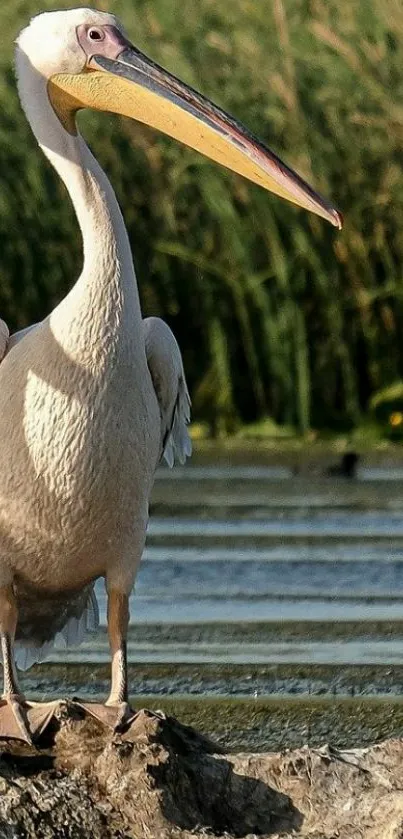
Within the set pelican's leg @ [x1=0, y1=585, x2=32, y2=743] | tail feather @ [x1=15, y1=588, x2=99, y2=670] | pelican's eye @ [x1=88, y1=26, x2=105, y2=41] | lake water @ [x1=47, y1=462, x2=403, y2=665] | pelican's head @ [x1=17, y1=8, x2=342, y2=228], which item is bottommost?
lake water @ [x1=47, y1=462, x2=403, y2=665]

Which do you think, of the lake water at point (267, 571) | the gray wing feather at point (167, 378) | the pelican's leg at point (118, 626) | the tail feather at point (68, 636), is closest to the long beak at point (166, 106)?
the gray wing feather at point (167, 378)

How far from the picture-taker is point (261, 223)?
1165 centimetres

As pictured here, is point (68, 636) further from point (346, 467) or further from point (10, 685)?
point (346, 467)

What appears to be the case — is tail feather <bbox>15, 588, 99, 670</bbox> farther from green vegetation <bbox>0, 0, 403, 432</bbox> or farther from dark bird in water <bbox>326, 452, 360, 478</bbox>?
green vegetation <bbox>0, 0, 403, 432</bbox>

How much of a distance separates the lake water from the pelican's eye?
79.5 inches

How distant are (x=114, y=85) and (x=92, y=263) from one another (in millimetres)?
595

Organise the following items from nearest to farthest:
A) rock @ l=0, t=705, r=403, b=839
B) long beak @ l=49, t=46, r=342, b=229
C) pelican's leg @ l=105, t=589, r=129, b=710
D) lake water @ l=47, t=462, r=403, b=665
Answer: rock @ l=0, t=705, r=403, b=839, pelican's leg @ l=105, t=589, r=129, b=710, long beak @ l=49, t=46, r=342, b=229, lake water @ l=47, t=462, r=403, b=665

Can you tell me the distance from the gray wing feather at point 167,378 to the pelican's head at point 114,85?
482 mm

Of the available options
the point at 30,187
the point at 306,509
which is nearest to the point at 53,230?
the point at 30,187

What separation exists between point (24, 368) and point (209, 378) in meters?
6.46

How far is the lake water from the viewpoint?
22.5ft

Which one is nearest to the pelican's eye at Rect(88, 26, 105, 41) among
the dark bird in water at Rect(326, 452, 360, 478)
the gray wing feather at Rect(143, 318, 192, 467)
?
the gray wing feather at Rect(143, 318, 192, 467)

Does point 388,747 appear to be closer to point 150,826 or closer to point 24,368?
point 150,826

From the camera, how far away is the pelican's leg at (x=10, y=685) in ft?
15.9
